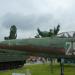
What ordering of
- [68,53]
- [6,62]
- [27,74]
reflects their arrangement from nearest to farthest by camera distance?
1. [68,53]
2. [27,74]
3. [6,62]

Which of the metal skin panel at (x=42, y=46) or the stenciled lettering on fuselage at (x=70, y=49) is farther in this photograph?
the metal skin panel at (x=42, y=46)

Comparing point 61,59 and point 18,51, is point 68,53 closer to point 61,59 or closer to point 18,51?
point 61,59

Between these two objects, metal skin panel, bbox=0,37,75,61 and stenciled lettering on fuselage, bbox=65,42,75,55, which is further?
metal skin panel, bbox=0,37,75,61

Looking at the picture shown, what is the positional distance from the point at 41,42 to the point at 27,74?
1.93 meters

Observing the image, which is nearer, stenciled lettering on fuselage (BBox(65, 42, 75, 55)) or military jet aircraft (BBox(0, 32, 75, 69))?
stenciled lettering on fuselage (BBox(65, 42, 75, 55))

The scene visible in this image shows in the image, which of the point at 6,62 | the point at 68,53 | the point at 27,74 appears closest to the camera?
the point at 68,53

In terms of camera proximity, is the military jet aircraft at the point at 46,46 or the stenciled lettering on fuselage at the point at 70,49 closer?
the stenciled lettering on fuselage at the point at 70,49

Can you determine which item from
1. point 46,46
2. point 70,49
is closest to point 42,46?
point 46,46

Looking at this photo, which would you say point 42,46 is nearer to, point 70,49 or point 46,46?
point 46,46

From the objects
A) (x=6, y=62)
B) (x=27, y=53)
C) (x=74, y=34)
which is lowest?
(x=6, y=62)

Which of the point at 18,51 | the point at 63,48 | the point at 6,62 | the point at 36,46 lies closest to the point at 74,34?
the point at 63,48

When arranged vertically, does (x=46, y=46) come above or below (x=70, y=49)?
above

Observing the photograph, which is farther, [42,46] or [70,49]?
[42,46]

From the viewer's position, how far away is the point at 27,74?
1553cm
